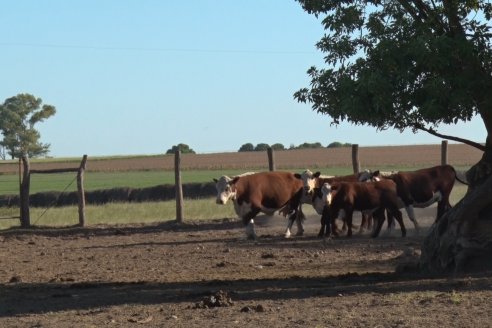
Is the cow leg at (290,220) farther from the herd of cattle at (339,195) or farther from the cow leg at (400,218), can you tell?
the cow leg at (400,218)

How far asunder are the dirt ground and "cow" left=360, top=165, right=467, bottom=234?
837mm

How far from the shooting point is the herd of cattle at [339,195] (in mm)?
21312

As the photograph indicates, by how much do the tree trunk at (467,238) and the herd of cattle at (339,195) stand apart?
7661mm

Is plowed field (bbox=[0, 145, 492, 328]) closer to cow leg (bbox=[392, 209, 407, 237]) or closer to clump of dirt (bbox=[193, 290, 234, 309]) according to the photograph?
clump of dirt (bbox=[193, 290, 234, 309])

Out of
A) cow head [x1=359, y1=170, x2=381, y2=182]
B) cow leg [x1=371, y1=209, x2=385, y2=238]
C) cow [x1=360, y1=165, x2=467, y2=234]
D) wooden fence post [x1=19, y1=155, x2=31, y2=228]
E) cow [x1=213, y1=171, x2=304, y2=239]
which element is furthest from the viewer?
wooden fence post [x1=19, y1=155, x2=31, y2=228]

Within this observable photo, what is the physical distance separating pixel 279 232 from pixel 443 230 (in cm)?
1042

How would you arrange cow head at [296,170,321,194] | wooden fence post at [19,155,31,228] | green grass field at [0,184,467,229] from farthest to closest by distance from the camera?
green grass field at [0,184,467,229] < wooden fence post at [19,155,31,228] < cow head at [296,170,321,194]

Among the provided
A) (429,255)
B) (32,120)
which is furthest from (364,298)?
(32,120)

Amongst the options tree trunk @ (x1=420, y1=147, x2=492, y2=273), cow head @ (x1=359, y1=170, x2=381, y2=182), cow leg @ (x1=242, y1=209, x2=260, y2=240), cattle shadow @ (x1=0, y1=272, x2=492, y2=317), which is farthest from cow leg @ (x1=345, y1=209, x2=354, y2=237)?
tree trunk @ (x1=420, y1=147, x2=492, y2=273)

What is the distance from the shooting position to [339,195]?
21.3m

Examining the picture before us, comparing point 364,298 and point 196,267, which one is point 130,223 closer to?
point 196,267

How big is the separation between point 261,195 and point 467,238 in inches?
396

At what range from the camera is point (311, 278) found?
14.1 m

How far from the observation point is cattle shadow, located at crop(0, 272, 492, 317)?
11.9 m
